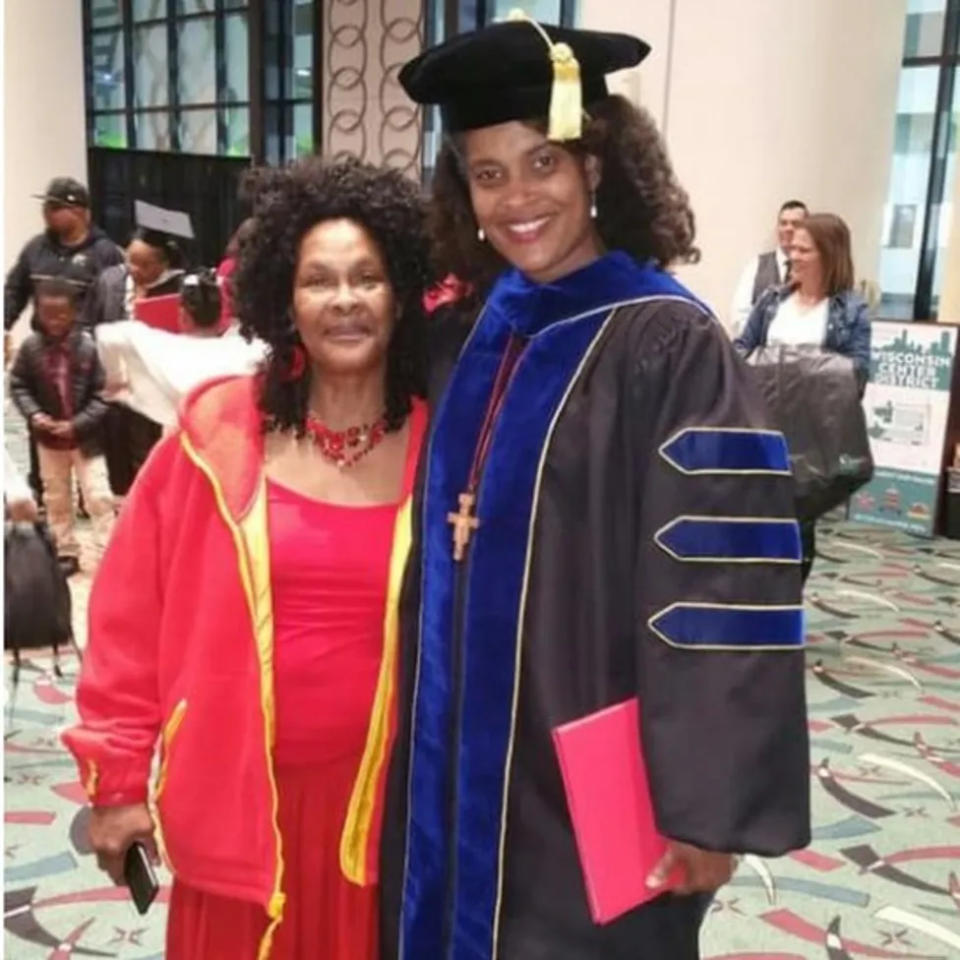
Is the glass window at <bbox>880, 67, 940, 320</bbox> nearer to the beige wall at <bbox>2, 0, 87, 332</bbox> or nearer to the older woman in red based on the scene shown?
the beige wall at <bbox>2, 0, 87, 332</bbox>

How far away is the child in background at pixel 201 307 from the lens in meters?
4.01

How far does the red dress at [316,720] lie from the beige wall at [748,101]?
14.2 feet

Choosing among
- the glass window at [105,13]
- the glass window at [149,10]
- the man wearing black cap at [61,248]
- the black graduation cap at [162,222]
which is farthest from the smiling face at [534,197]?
the glass window at [105,13]

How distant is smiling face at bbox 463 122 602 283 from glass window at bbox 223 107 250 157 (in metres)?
10.0

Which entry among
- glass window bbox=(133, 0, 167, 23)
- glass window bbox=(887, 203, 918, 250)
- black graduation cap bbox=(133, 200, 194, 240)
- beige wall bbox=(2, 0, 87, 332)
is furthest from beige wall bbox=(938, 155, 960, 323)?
glass window bbox=(133, 0, 167, 23)

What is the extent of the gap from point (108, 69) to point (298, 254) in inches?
465

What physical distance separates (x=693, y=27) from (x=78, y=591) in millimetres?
3716

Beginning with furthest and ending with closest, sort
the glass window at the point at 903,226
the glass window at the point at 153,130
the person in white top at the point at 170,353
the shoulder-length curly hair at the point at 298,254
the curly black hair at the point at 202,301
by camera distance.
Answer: the glass window at the point at 153,130 → the glass window at the point at 903,226 → the curly black hair at the point at 202,301 → the person in white top at the point at 170,353 → the shoulder-length curly hair at the point at 298,254

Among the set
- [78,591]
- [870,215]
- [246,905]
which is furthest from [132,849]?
[870,215]

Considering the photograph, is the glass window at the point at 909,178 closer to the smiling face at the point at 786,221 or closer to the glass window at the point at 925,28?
the glass window at the point at 925,28

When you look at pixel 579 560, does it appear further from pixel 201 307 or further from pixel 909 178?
pixel 909 178

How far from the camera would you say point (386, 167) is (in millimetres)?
1556

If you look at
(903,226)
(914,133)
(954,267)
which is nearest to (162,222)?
(954,267)

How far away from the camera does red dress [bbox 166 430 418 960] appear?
4.81 feet
